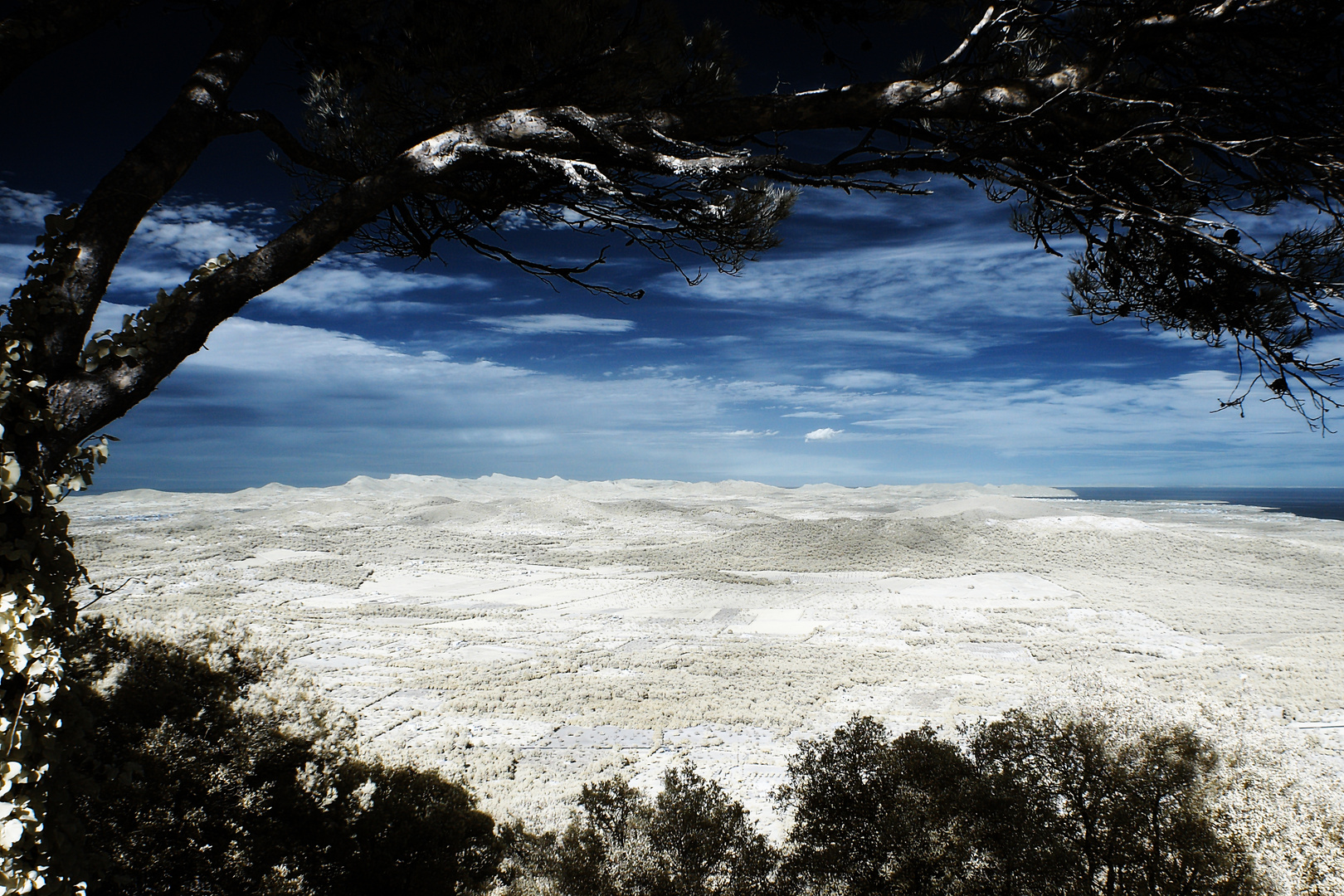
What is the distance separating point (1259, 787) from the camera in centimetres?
341

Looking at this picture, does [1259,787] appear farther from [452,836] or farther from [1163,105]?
[452,836]

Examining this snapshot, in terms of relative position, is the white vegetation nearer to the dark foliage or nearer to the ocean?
the dark foliage

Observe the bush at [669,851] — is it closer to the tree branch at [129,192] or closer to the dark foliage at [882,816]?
the dark foliage at [882,816]

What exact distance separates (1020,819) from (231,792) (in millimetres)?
3433

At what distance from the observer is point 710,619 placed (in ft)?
30.0

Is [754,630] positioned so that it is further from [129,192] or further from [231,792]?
[129,192]

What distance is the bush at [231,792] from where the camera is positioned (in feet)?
8.21

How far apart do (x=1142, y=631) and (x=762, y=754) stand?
6.24m

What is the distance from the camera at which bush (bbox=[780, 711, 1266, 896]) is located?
256 cm

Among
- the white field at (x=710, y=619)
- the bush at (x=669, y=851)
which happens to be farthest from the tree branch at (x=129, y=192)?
the white field at (x=710, y=619)

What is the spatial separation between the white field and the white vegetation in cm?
5

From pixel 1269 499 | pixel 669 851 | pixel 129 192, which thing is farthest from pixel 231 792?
pixel 1269 499

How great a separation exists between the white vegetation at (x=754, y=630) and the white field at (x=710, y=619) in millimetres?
47

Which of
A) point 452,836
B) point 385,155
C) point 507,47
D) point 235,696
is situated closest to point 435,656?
point 235,696
